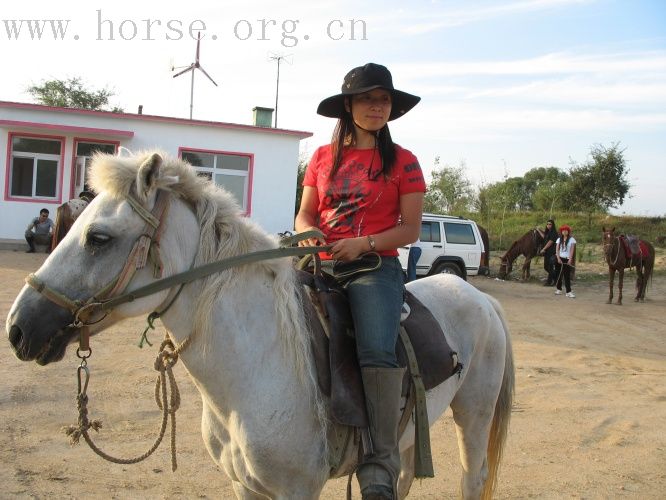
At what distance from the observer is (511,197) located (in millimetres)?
30812

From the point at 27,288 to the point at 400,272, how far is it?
1554mm

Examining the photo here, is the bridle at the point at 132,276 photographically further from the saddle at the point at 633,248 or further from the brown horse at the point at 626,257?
the saddle at the point at 633,248

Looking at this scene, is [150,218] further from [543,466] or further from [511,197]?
[511,197]

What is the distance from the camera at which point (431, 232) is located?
51.7 ft

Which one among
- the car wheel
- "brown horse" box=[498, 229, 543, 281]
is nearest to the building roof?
the car wheel

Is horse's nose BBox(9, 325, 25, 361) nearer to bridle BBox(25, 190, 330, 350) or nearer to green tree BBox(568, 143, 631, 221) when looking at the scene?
bridle BBox(25, 190, 330, 350)

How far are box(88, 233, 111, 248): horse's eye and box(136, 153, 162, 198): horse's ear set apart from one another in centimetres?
19

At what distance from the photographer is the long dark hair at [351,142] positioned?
271 centimetres

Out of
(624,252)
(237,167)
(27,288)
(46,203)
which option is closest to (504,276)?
(624,252)

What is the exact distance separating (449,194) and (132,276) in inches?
1196

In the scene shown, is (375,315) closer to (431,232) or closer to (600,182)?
(431,232)

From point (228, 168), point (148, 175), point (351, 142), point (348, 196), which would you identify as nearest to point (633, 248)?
point (228, 168)

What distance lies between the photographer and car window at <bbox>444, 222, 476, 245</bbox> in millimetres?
15828

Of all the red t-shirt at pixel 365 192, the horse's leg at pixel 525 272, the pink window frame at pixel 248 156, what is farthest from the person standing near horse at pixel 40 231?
the red t-shirt at pixel 365 192
